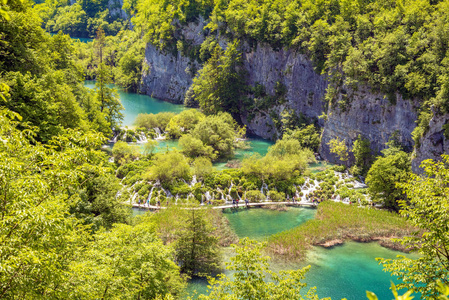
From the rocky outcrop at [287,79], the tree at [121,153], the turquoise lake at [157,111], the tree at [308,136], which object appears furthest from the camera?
the rocky outcrop at [287,79]

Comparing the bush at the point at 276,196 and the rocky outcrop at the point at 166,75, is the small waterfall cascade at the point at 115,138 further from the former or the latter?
the rocky outcrop at the point at 166,75

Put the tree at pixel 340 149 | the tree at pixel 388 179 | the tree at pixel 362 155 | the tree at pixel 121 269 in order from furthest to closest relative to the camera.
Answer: the tree at pixel 340 149
the tree at pixel 362 155
the tree at pixel 388 179
the tree at pixel 121 269

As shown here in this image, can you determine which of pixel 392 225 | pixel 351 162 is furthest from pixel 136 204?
pixel 351 162

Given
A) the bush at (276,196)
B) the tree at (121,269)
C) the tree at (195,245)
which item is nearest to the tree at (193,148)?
the bush at (276,196)

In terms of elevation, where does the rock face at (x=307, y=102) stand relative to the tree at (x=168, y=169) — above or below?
above

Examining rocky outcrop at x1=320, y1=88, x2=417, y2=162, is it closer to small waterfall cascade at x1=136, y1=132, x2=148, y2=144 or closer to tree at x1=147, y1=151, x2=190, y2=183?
tree at x1=147, y1=151, x2=190, y2=183

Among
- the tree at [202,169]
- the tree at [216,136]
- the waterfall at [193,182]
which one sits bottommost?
the waterfall at [193,182]

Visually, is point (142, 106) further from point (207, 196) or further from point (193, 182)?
point (207, 196)

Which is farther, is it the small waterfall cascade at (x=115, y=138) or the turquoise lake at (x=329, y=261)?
the small waterfall cascade at (x=115, y=138)
